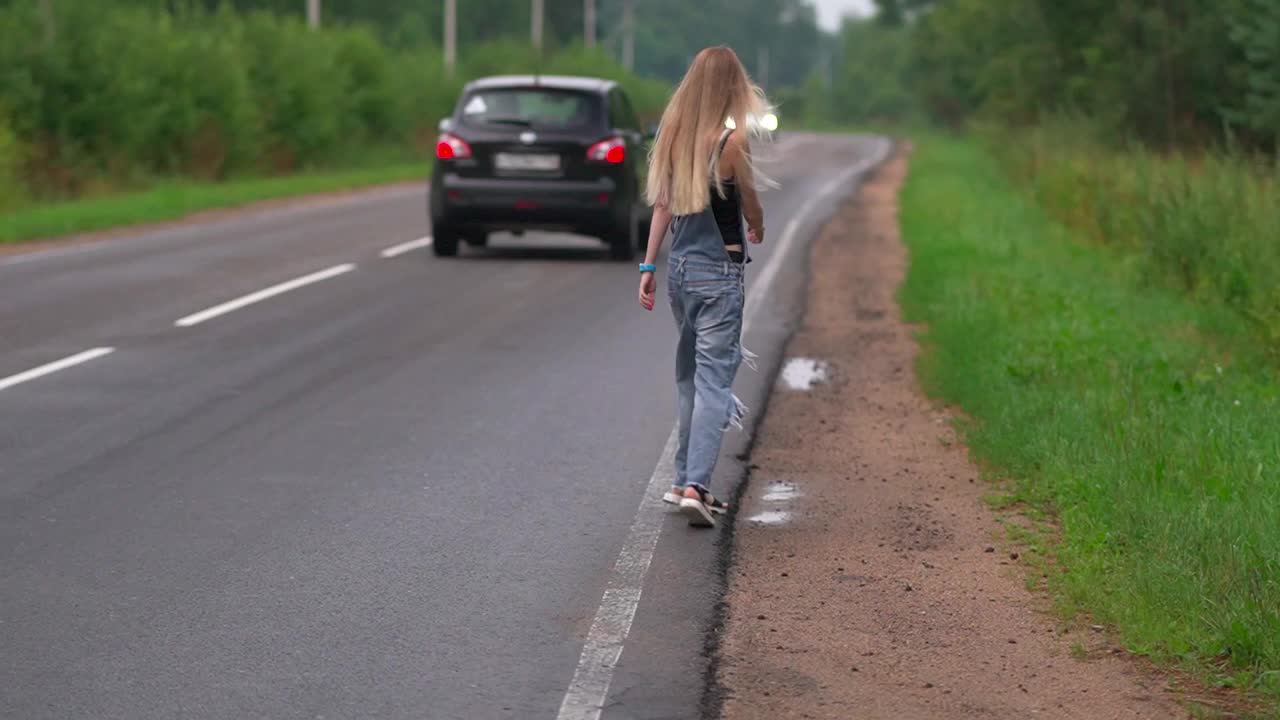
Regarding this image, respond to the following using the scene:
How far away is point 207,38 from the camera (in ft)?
124

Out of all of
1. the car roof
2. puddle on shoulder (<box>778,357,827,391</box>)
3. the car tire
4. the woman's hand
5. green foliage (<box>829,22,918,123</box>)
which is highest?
the woman's hand

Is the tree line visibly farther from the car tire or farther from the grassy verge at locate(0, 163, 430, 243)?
the grassy verge at locate(0, 163, 430, 243)

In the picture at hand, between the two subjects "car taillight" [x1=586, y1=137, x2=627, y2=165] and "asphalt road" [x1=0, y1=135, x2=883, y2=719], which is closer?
"asphalt road" [x1=0, y1=135, x2=883, y2=719]

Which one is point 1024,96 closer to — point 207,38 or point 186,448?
point 207,38

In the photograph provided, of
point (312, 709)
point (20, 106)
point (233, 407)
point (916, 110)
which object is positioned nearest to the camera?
point (312, 709)

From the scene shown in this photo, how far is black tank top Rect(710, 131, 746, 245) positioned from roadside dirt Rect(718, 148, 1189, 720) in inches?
44.3

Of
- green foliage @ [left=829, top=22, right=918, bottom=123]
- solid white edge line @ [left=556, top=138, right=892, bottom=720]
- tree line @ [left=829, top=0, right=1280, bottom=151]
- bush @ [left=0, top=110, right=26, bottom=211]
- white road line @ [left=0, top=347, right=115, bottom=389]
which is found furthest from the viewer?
green foliage @ [left=829, top=22, right=918, bottom=123]

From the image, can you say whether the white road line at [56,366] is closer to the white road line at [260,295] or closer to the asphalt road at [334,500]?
the asphalt road at [334,500]

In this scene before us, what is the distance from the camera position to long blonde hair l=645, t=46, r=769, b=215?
7941 mm

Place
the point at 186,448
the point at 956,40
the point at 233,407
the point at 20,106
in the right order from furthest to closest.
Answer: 1. the point at 956,40
2. the point at 20,106
3. the point at 233,407
4. the point at 186,448

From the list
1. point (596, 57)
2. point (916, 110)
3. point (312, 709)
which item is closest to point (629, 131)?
point (312, 709)

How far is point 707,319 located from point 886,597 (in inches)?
66.9

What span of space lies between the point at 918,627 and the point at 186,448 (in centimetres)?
420

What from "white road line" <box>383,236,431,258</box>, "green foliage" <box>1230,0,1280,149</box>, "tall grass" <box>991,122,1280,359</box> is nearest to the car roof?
"white road line" <box>383,236,431,258</box>
